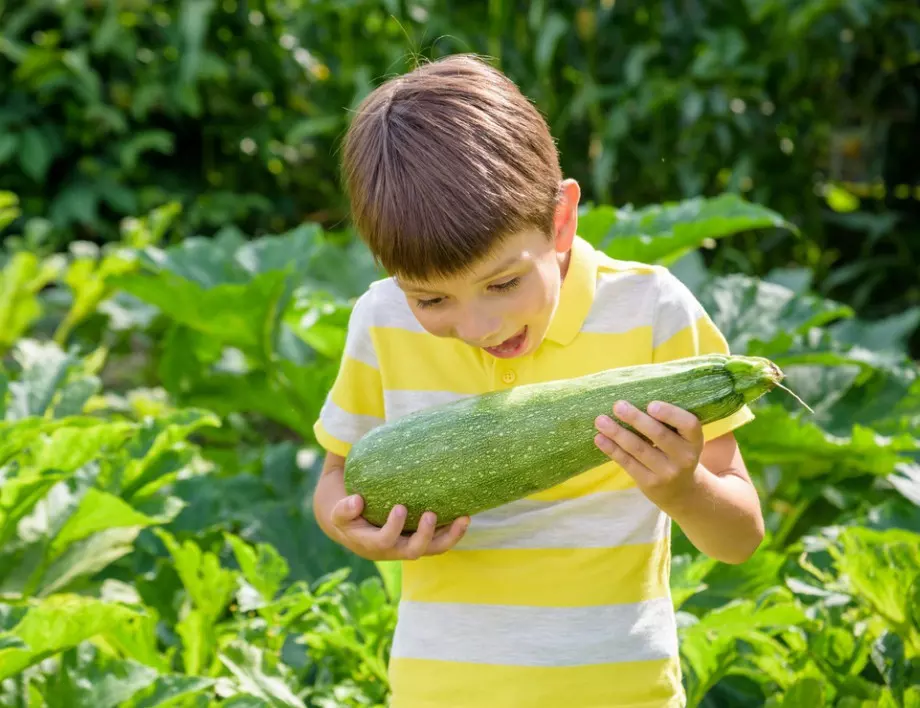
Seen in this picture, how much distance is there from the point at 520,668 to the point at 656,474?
0.40 m

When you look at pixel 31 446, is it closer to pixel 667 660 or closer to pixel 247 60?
pixel 667 660

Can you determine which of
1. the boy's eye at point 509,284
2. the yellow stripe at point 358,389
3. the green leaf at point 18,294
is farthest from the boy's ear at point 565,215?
the green leaf at point 18,294

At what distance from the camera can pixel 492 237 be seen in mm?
1584

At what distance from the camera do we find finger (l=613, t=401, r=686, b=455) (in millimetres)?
1496

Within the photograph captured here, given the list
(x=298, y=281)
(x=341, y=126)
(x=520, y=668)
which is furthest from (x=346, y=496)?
(x=341, y=126)

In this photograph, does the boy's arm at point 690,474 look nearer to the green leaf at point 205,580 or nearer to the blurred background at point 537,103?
the green leaf at point 205,580

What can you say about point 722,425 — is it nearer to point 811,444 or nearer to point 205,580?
point 811,444

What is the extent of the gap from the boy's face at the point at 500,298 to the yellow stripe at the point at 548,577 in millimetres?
313

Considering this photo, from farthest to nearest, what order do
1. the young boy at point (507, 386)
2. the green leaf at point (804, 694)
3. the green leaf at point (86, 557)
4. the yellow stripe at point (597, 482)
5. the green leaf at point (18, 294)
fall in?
the green leaf at point (18, 294) → the green leaf at point (86, 557) → the green leaf at point (804, 694) → the yellow stripe at point (597, 482) → the young boy at point (507, 386)

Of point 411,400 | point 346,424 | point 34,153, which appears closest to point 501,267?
point 411,400

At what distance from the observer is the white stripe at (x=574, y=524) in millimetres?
1789

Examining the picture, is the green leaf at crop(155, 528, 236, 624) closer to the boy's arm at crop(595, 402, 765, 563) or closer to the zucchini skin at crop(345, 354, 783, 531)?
the zucchini skin at crop(345, 354, 783, 531)

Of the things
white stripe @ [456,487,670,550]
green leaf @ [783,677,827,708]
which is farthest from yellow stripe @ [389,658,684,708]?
green leaf @ [783,677,827,708]

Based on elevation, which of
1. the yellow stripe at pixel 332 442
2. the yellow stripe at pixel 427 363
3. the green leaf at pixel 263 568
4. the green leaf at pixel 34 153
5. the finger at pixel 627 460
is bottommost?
the green leaf at pixel 34 153
